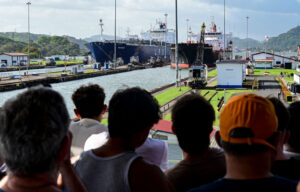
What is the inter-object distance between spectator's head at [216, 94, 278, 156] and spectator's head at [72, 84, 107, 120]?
5.96 feet

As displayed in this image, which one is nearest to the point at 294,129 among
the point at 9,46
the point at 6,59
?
the point at 6,59

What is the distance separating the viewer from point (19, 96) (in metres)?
1.63

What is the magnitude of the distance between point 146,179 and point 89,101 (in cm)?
161

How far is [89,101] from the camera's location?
340 centimetres

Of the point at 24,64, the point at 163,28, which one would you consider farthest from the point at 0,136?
the point at 163,28

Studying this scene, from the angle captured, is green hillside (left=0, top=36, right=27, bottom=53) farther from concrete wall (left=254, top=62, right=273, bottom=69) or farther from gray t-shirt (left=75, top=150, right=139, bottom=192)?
gray t-shirt (left=75, top=150, right=139, bottom=192)

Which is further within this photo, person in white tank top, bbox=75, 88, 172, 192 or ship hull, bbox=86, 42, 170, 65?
ship hull, bbox=86, 42, 170, 65

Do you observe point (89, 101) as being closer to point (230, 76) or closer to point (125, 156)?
point (125, 156)

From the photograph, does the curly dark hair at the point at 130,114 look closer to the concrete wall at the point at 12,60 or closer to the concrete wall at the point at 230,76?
the concrete wall at the point at 230,76

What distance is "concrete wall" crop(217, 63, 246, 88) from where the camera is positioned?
2719cm

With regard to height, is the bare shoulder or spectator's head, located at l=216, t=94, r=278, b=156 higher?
spectator's head, located at l=216, t=94, r=278, b=156

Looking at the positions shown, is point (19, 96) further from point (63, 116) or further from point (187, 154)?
point (187, 154)

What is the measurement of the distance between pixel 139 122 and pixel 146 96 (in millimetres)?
177

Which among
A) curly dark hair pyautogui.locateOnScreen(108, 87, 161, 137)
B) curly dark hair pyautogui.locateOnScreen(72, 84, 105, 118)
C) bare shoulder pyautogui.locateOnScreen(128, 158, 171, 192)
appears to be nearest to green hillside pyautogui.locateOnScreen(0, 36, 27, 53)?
curly dark hair pyautogui.locateOnScreen(72, 84, 105, 118)
